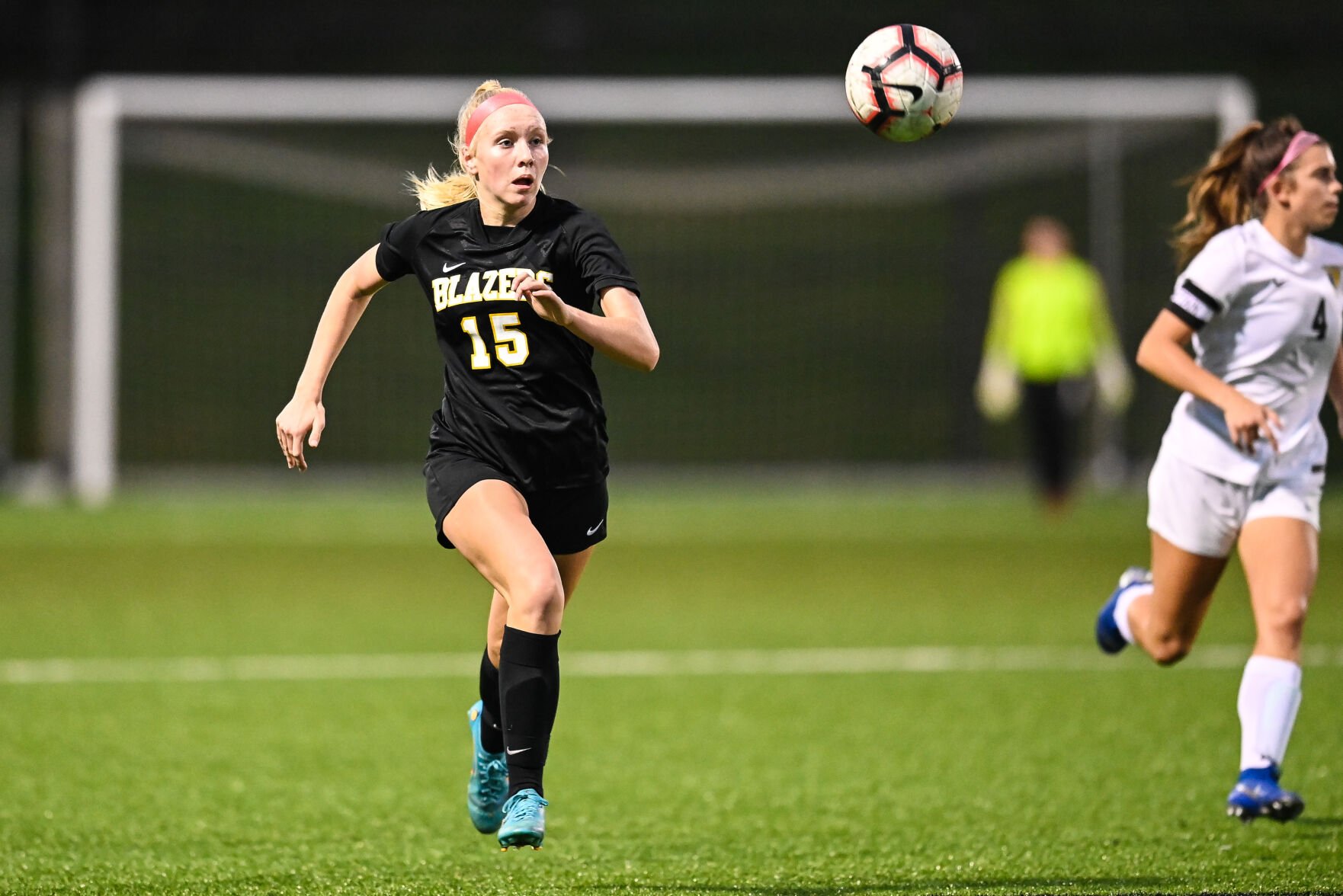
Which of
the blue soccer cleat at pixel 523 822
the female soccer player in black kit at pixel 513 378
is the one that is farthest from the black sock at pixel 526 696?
the blue soccer cleat at pixel 523 822

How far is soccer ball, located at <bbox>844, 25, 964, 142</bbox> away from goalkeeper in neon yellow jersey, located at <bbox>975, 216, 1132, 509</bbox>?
10.6 meters

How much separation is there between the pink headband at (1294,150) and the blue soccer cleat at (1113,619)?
1.63m

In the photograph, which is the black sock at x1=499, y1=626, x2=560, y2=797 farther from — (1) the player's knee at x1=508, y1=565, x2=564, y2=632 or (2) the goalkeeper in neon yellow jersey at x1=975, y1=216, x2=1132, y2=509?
(2) the goalkeeper in neon yellow jersey at x1=975, y1=216, x2=1132, y2=509

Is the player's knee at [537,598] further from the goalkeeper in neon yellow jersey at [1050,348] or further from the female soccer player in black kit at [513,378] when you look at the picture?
the goalkeeper in neon yellow jersey at [1050,348]

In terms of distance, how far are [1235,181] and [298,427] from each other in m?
3.02

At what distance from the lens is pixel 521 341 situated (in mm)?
4973

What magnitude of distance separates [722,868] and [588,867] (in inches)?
14.9

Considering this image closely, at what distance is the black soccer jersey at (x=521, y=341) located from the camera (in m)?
4.96

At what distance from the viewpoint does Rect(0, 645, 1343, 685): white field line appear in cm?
871

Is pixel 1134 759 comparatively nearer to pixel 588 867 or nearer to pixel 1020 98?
pixel 588 867

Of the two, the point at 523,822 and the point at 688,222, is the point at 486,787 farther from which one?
the point at 688,222

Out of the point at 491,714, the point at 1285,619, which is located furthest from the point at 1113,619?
the point at 491,714

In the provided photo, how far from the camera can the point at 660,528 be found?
15.8 m

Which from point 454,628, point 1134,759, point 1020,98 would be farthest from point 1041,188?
point 1134,759
